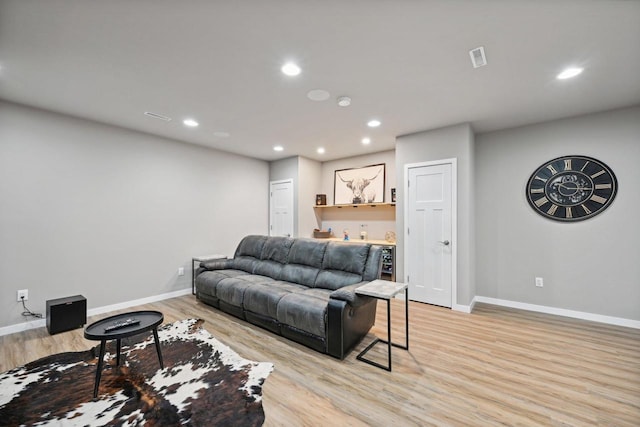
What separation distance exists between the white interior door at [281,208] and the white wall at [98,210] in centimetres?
115

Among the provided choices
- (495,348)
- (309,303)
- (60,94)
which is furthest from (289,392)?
(60,94)

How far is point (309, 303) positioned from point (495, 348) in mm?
1955

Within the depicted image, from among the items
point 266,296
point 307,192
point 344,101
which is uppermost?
point 344,101

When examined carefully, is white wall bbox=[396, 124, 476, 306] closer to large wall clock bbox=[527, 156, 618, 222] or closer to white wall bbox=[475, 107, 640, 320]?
white wall bbox=[475, 107, 640, 320]

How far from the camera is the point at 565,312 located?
3535mm

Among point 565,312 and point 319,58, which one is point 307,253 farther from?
point 565,312

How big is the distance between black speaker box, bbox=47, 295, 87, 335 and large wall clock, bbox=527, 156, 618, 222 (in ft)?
20.1

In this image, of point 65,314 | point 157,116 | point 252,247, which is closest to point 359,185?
point 252,247

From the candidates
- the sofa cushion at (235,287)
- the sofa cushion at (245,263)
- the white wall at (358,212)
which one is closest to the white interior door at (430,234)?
the white wall at (358,212)

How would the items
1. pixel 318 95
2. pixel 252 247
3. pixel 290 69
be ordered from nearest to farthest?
1. pixel 290 69
2. pixel 318 95
3. pixel 252 247

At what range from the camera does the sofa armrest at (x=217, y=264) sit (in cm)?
414

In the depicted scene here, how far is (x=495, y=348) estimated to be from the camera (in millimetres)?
→ 2664

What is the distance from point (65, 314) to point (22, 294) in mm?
596

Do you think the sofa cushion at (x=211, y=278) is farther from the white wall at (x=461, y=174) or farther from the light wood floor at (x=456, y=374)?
the white wall at (x=461, y=174)
